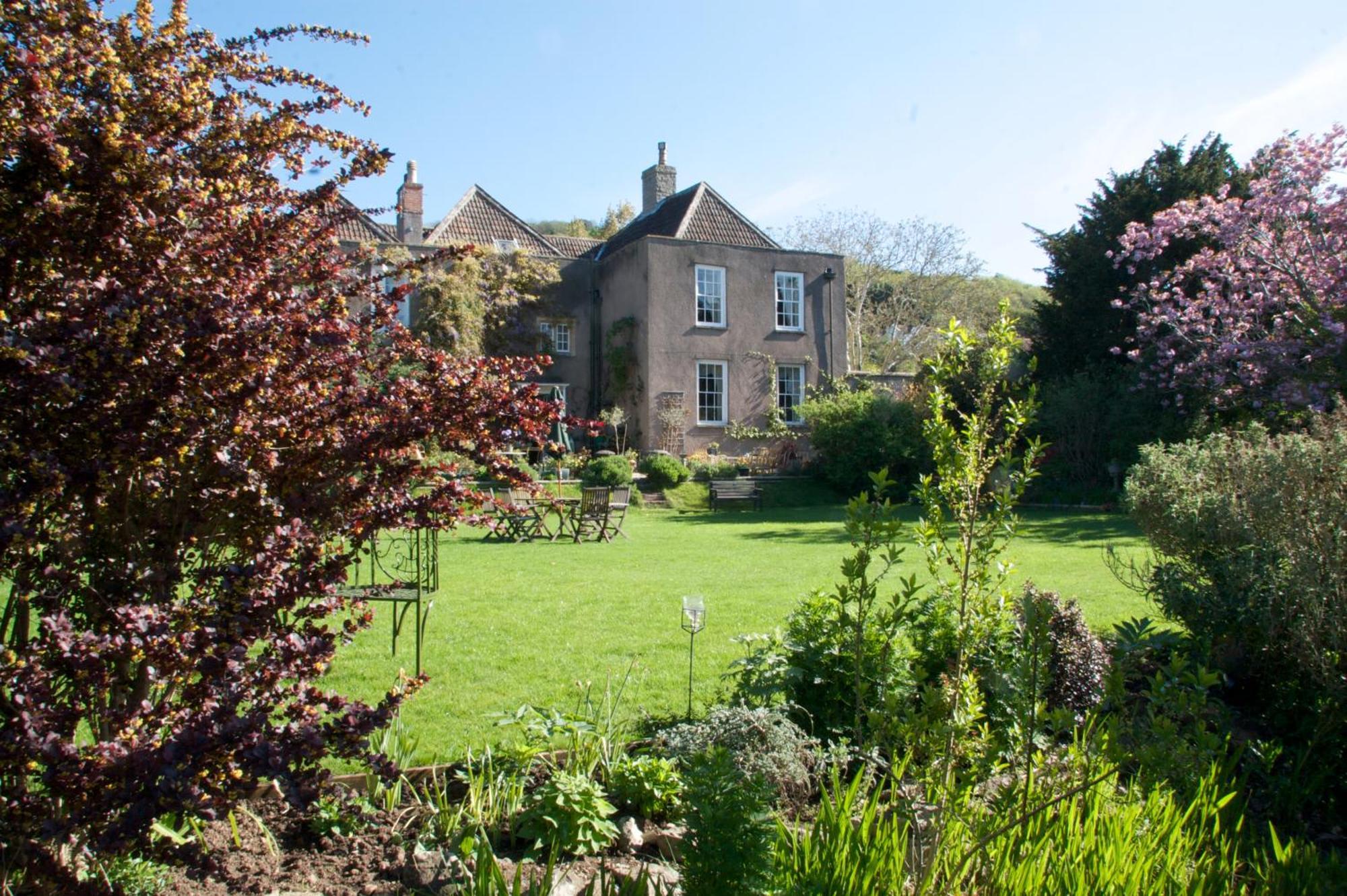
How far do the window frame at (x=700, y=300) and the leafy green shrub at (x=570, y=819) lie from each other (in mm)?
23413

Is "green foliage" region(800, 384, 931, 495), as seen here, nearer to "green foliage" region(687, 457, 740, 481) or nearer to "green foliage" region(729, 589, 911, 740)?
"green foliage" region(687, 457, 740, 481)

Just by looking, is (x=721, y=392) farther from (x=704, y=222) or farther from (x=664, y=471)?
(x=664, y=471)

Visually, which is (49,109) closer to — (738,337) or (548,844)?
(548,844)

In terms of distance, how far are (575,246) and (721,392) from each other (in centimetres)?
922

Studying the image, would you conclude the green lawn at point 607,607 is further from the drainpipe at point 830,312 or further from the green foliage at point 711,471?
the drainpipe at point 830,312

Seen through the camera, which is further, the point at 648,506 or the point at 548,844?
the point at 648,506

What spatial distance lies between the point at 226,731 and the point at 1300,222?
17658mm

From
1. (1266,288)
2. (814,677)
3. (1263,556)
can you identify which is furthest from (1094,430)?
(814,677)

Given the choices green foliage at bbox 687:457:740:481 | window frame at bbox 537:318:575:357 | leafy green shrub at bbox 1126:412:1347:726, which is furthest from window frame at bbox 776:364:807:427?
leafy green shrub at bbox 1126:412:1347:726

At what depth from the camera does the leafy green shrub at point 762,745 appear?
3.46 metres

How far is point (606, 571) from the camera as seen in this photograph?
35.7 ft

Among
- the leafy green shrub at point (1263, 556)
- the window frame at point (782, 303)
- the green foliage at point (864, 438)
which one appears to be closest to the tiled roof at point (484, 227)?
the window frame at point (782, 303)

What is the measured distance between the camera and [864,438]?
22.0 metres

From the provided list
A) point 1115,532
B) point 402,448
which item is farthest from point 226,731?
point 1115,532
